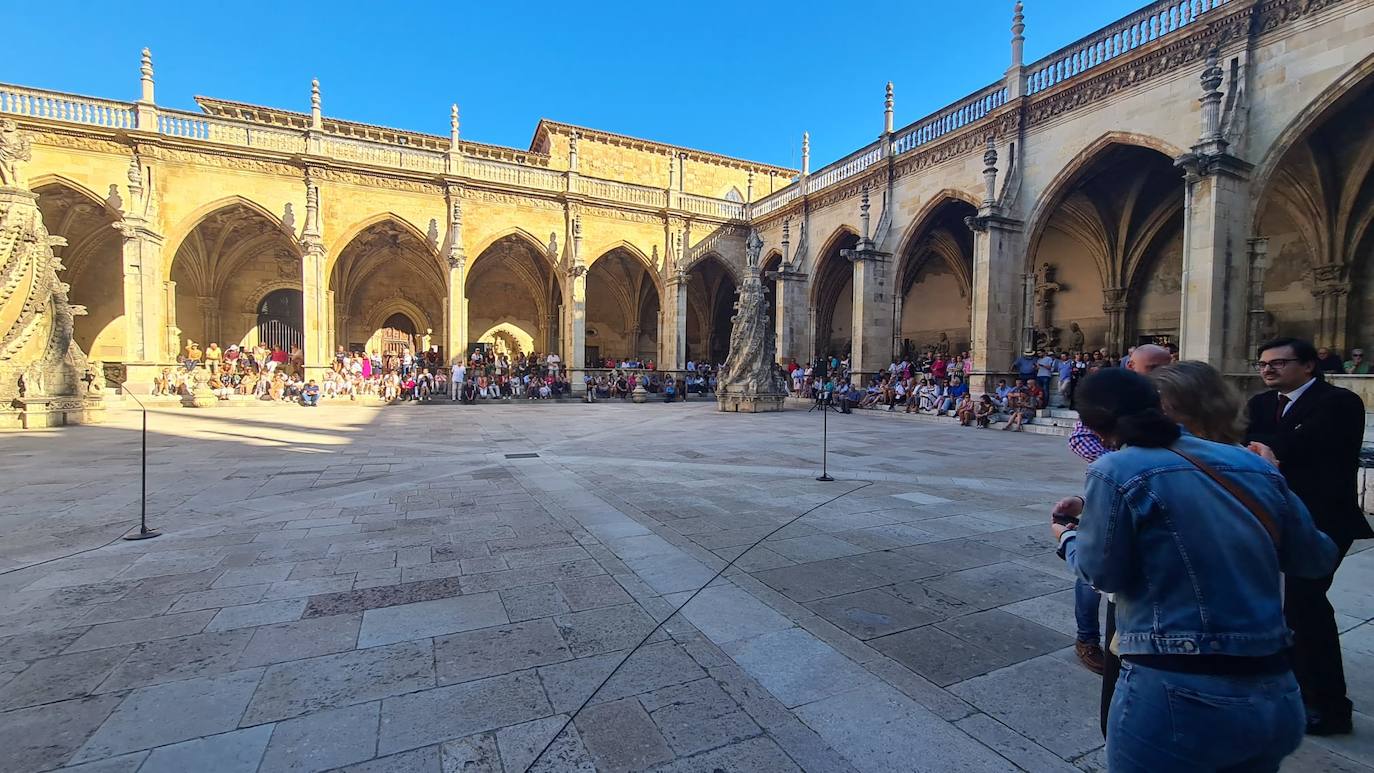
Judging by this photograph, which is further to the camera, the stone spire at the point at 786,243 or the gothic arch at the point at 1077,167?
the stone spire at the point at 786,243

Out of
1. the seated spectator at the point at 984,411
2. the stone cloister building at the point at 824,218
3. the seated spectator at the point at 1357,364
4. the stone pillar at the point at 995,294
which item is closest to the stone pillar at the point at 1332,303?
the stone cloister building at the point at 824,218

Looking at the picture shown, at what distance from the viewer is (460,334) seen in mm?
21391

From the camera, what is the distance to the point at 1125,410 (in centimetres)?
134

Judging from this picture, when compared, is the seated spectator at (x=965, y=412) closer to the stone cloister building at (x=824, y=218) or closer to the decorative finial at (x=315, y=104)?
the stone cloister building at (x=824, y=218)

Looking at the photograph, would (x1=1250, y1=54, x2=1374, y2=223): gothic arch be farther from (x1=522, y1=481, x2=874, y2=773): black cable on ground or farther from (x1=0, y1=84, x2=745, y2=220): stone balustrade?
(x1=0, y1=84, x2=745, y2=220): stone balustrade

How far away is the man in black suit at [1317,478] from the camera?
2076 millimetres

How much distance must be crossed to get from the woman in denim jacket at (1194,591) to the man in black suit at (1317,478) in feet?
4.55

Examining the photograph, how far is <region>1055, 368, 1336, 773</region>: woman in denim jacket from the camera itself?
1.12 meters

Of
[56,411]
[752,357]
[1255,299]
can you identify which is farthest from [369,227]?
[1255,299]

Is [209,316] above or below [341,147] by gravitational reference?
below

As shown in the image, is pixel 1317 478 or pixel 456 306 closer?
pixel 1317 478

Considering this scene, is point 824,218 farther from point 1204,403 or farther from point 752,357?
point 1204,403

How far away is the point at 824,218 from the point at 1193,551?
2244cm

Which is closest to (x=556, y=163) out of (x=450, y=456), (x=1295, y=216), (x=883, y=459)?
(x=450, y=456)
